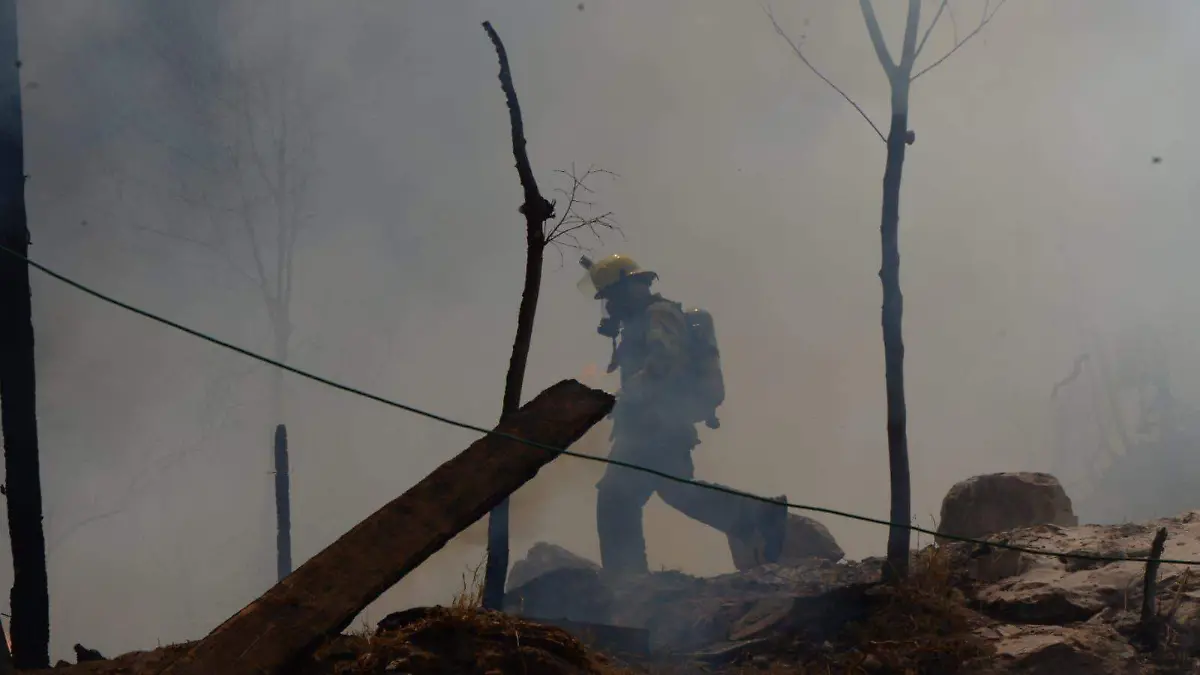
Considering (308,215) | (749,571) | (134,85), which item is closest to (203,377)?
(308,215)

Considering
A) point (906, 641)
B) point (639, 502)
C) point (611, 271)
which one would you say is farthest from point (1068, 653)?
point (611, 271)

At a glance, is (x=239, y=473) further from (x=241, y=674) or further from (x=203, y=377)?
(x=241, y=674)

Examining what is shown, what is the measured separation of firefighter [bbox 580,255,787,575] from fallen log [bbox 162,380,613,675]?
5286 millimetres

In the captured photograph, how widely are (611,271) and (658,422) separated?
5.57 feet

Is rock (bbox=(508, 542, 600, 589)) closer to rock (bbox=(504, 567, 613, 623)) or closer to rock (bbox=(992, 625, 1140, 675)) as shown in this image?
rock (bbox=(504, 567, 613, 623))

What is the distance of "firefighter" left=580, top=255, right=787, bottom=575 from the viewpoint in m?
9.51

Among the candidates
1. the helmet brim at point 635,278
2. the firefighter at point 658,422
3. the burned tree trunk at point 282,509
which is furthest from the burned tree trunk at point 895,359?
the burned tree trunk at point 282,509

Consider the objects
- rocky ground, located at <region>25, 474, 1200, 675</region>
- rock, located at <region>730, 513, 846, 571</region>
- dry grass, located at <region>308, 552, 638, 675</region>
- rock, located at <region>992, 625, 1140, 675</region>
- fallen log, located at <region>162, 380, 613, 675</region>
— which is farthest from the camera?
rock, located at <region>730, 513, 846, 571</region>

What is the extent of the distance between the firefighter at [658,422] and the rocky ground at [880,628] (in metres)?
1.64

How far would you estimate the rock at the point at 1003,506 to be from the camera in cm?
809

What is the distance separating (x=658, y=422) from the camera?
9.69 metres

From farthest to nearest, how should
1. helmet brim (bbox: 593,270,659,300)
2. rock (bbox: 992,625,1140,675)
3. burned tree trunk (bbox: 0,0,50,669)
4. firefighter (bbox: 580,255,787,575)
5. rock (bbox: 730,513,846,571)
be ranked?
rock (bbox: 730,513,846,571) → helmet brim (bbox: 593,270,659,300) → firefighter (bbox: 580,255,787,575) → burned tree trunk (bbox: 0,0,50,669) → rock (bbox: 992,625,1140,675)

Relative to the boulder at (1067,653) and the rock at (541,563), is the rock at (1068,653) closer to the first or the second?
the boulder at (1067,653)

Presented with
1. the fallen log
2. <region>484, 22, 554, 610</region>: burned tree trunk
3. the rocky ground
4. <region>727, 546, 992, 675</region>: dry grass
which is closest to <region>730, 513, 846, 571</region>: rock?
the rocky ground
